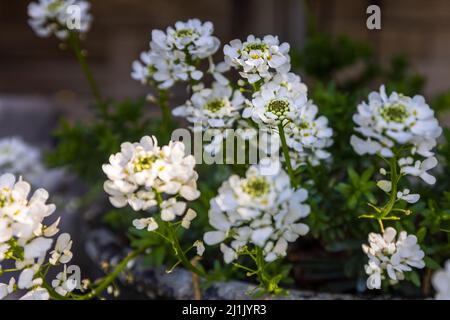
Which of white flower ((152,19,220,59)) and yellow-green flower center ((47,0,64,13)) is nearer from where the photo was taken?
white flower ((152,19,220,59))

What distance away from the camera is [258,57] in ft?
1.92

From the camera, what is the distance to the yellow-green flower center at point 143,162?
1.73ft

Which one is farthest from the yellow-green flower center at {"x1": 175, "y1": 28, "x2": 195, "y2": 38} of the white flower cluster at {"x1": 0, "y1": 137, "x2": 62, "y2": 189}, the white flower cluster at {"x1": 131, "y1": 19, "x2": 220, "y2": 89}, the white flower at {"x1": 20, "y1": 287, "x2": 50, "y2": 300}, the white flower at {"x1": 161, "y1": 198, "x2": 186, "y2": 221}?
the white flower cluster at {"x1": 0, "y1": 137, "x2": 62, "y2": 189}

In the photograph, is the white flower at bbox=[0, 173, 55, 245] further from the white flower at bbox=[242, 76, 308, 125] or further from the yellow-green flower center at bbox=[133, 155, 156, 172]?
the white flower at bbox=[242, 76, 308, 125]

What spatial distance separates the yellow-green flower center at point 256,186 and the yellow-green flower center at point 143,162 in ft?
0.32

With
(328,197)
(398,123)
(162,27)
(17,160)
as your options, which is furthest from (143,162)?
(162,27)

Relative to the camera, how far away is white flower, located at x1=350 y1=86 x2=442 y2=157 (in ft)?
1.71

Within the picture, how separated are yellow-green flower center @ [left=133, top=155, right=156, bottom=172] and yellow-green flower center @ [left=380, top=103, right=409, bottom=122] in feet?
0.76

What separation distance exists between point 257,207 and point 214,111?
23 centimetres

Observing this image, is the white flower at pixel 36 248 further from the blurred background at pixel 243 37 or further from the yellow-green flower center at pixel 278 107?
the blurred background at pixel 243 37
